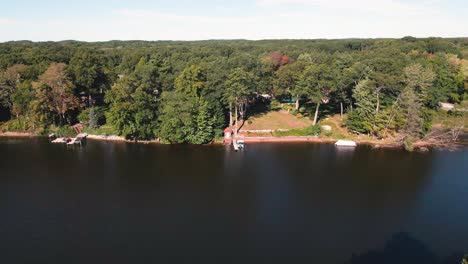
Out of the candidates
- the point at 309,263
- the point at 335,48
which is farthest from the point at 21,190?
the point at 335,48

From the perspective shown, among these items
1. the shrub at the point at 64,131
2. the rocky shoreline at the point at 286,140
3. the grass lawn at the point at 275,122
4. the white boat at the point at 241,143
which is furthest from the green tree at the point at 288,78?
the shrub at the point at 64,131

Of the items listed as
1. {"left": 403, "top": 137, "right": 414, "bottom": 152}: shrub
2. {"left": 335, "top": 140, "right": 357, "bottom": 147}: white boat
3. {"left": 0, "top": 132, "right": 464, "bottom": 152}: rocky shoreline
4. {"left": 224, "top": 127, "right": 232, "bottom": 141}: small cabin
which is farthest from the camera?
{"left": 224, "top": 127, "right": 232, "bottom": 141}: small cabin

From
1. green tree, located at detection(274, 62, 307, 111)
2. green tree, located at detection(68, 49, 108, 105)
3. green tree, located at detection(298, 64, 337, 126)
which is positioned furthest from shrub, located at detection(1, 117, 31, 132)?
green tree, located at detection(298, 64, 337, 126)

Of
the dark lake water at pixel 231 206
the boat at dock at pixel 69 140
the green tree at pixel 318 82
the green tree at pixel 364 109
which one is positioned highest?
the green tree at pixel 318 82

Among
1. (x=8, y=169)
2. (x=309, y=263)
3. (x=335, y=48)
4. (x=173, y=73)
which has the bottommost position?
(x=309, y=263)

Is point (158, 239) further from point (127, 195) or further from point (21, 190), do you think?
point (21, 190)

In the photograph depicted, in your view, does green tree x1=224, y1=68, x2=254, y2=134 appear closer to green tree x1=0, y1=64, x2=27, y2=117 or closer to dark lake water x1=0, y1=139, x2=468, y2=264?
dark lake water x1=0, y1=139, x2=468, y2=264

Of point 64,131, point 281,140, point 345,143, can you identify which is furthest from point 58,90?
point 345,143

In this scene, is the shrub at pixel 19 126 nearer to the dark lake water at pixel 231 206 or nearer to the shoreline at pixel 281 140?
the shoreline at pixel 281 140
